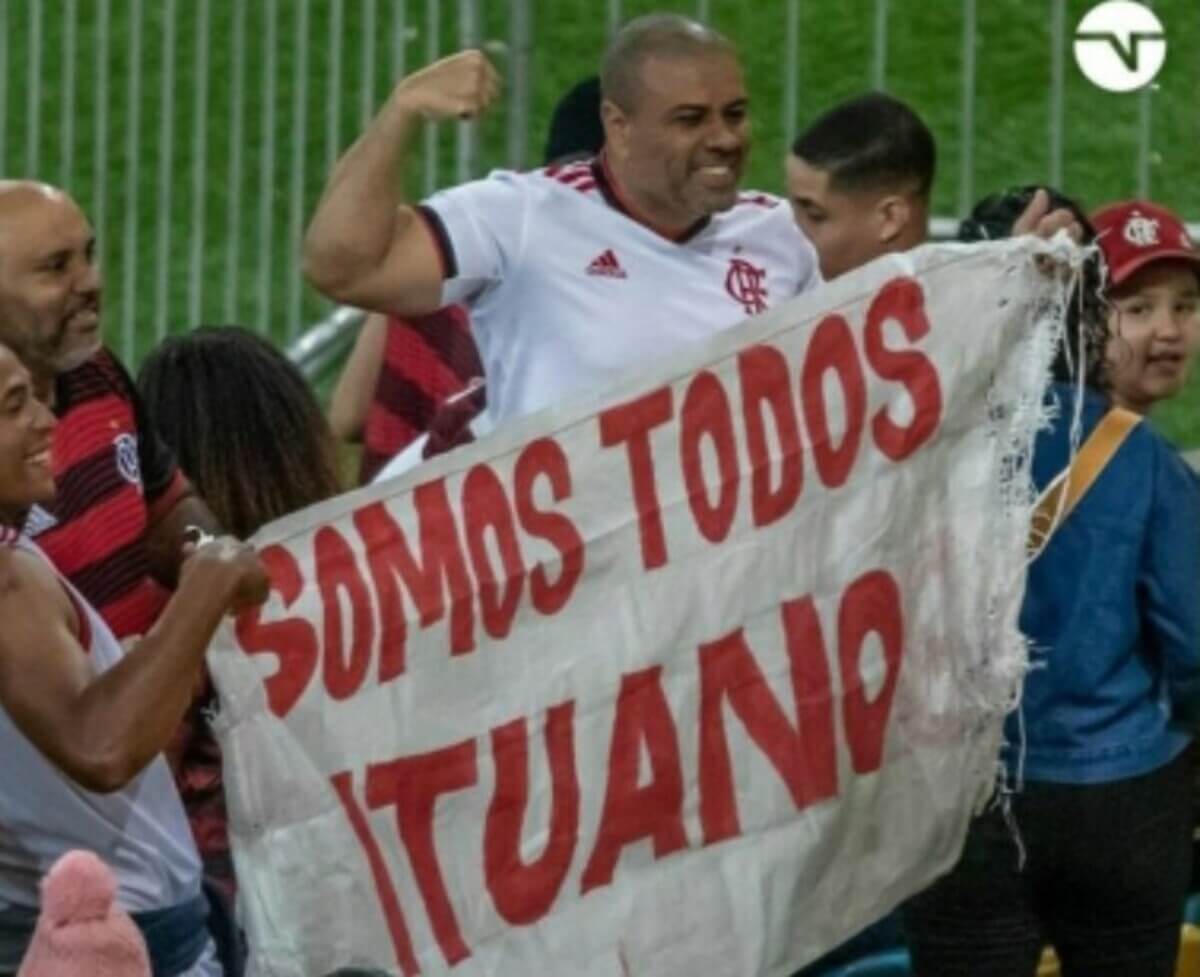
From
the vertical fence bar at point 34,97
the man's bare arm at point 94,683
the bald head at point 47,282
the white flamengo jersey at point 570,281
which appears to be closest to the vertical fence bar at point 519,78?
the vertical fence bar at point 34,97

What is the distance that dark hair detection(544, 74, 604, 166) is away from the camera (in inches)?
308

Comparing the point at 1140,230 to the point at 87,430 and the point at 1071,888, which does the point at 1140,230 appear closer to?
the point at 1071,888

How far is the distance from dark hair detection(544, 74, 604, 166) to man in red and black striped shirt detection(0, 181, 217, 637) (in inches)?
73.6

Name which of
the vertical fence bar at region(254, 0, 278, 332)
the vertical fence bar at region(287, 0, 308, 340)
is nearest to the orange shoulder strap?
the vertical fence bar at region(287, 0, 308, 340)

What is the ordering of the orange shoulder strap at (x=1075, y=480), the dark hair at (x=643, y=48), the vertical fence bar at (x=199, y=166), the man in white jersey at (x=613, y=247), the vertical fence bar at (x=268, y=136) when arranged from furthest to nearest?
the vertical fence bar at (x=199, y=166)
the vertical fence bar at (x=268, y=136)
the dark hair at (x=643, y=48)
the man in white jersey at (x=613, y=247)
the orange shoulder strap at (x=1075, y=480)

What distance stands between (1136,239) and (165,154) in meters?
3.87

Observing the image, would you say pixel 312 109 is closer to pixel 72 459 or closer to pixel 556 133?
pixel 556 133

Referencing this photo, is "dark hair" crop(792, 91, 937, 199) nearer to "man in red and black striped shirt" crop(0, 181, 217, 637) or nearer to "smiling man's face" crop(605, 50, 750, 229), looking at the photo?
"smiling man's face" crop(605, 50, 750, 229)

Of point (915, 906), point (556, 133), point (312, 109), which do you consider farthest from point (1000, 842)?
point (312, 109)

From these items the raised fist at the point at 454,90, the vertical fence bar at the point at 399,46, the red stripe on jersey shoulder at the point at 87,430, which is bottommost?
the vertical fence bar at the point at 399,46

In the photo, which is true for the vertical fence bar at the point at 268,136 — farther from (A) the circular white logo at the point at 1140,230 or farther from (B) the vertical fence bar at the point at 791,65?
(A) the circular white logo at the point at 1140,230

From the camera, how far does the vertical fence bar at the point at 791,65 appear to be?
9055mm

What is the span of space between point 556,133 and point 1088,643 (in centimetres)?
228

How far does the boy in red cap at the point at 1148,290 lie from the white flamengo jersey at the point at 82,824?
188cm
